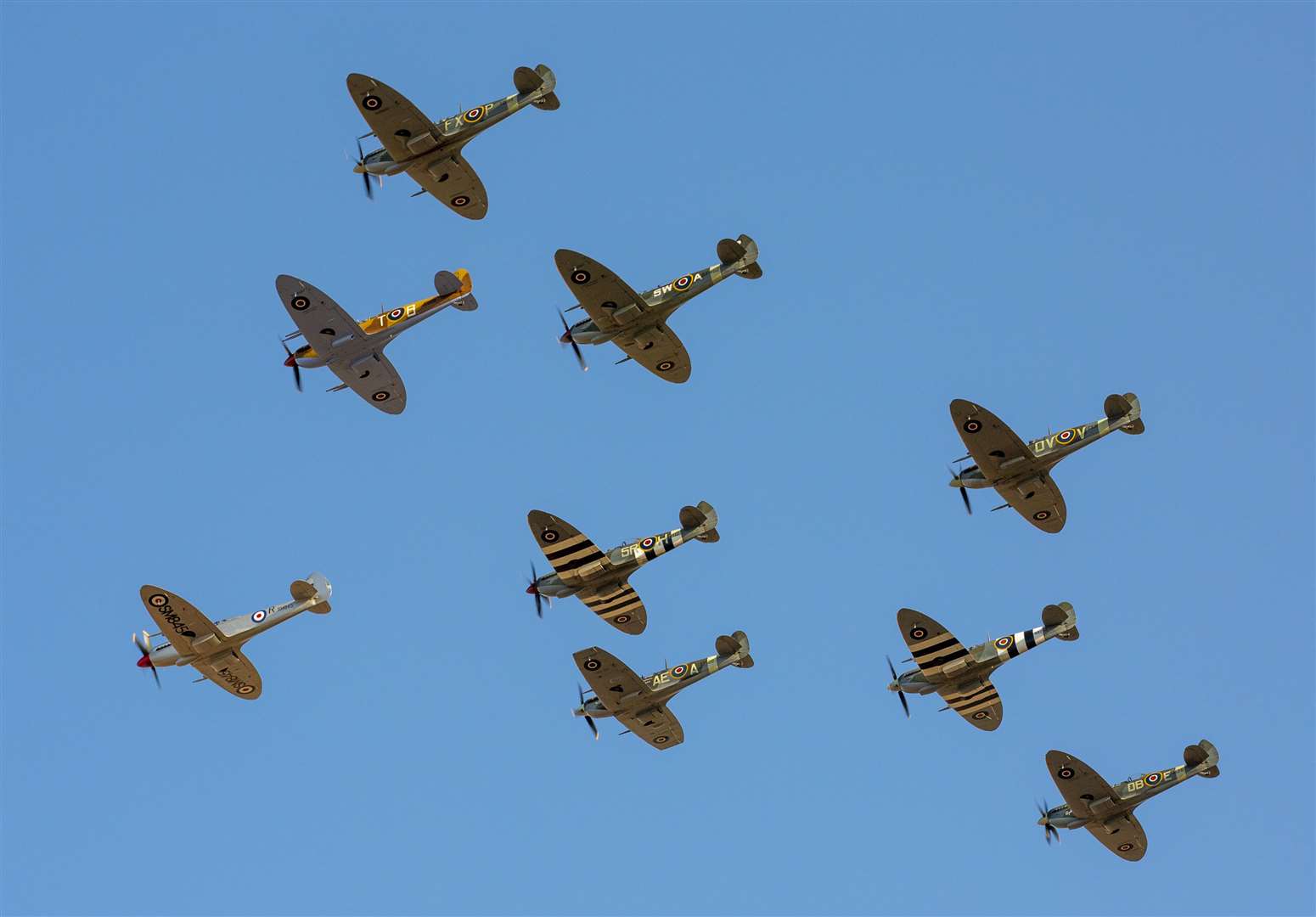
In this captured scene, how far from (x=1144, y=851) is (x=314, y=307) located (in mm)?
38022

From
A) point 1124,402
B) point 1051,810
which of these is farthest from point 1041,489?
point 1051,810

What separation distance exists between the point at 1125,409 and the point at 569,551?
20.8m

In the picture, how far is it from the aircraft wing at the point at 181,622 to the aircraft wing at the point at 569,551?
41.0 ft

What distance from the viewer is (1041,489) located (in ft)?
259

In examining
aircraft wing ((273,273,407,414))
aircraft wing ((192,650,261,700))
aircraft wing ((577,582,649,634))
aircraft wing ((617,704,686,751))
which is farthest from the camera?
aircraft wing ((617,704,686,751))

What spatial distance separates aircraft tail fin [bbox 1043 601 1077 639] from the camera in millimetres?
77438

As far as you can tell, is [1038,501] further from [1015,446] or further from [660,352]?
[660,352]

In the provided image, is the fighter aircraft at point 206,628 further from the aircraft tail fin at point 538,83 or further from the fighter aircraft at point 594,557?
the aircraft tail fin at point 538,83

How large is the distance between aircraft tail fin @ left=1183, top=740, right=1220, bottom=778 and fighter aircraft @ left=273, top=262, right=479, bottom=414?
31596 millimetres

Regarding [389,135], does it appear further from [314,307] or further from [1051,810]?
[1051,810]

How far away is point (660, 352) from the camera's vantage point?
263ft

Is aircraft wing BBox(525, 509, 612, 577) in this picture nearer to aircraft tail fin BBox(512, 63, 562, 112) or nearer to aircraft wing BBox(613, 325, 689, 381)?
aircraft wing BBox(613, 325, 689, 381)

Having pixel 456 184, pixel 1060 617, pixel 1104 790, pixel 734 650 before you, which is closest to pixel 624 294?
pixel 456 184

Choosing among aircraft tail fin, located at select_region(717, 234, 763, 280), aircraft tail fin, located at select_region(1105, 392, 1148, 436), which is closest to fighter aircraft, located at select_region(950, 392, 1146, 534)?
aircraft tail fin, located at select_region(1105, 392, 1148, 436)
